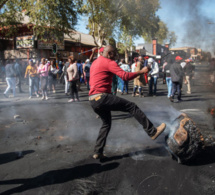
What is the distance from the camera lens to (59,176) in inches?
115

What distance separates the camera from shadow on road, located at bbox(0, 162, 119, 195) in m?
2.72

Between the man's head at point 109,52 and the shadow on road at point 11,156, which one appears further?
the shadow on road at point 11,156

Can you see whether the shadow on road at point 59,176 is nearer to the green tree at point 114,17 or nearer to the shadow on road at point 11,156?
the shadow on road at point 11,156

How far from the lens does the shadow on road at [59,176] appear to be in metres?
2.72

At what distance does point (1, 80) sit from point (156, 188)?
63.0 ft

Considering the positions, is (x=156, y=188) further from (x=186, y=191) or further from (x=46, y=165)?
(x=46, y=165)

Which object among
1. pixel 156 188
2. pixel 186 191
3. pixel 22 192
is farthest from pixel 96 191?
pixel 186 191

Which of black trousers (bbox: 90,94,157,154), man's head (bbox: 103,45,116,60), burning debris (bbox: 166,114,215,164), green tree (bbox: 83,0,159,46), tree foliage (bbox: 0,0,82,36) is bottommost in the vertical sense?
burning debris (bbox: 166,114,215,164)

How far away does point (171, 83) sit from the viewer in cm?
955

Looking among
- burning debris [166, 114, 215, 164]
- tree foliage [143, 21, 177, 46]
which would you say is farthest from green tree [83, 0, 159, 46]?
burning debris [166, 114, 215, 164]

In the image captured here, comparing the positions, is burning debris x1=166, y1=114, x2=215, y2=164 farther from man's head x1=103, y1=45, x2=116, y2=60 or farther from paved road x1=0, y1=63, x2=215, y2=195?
man's head x1=103, y1=45, x2=116, y2=60

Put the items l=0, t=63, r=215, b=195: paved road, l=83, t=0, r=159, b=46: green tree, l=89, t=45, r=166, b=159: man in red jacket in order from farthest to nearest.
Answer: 1. l=83, t=0, r=159, b=46: green tree
2. l=89, t=45, r=166, b=159: man in red jacket
3. l=0, t=63, r=215, b=195: paved road

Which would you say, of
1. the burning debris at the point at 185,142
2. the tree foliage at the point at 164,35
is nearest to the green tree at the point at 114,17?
the tree foliage at the point at 164,35

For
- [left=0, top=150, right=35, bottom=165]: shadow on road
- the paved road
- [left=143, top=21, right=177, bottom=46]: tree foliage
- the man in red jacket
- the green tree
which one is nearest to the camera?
the paved road
